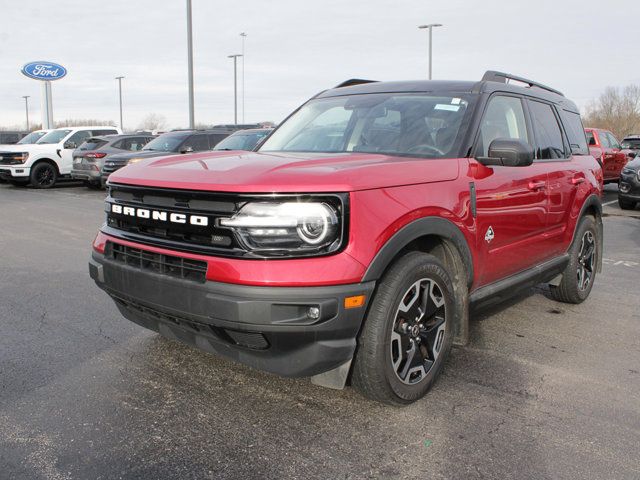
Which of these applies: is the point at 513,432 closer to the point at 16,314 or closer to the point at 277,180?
the point at 277,180

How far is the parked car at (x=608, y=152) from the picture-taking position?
16203 millimetres

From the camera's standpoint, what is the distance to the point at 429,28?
109 feet

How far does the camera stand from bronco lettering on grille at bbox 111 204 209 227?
2920 millimetres

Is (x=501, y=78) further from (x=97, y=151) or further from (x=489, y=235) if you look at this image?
(x=97, y=151)

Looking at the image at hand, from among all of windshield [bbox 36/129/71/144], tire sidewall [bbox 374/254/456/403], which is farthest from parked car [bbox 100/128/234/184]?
tire sidewall [bbox 374/254/456/403]

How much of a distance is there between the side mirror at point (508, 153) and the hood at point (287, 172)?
0.96ft

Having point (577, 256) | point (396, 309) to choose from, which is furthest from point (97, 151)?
point (396, 309)

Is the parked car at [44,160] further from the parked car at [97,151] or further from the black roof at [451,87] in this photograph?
the black roof at [451,87]

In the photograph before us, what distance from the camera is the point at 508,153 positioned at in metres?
3.58

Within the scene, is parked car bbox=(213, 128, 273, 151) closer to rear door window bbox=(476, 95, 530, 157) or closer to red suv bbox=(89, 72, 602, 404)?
red suv bbox=(89, 72, 602, 404)

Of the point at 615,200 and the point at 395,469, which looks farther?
the point at 615,200

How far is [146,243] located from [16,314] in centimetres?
241

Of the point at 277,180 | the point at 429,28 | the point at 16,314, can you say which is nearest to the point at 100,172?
the point at 16,314

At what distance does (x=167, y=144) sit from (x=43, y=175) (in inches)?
236
